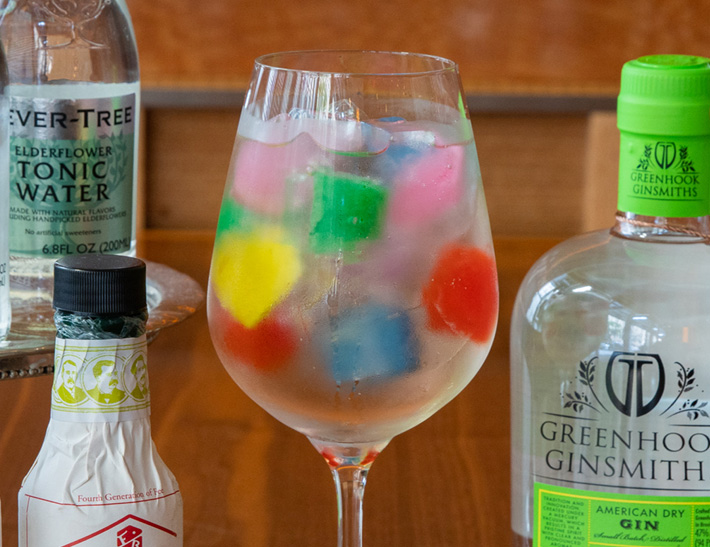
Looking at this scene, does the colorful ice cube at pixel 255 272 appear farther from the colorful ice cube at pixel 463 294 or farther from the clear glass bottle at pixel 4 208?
the clear glass bottle at pixel 4 208

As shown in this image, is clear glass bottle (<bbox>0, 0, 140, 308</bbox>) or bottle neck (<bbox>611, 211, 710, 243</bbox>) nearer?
bottle neck (<bbox>611, 211, 710, 243</bbox>)

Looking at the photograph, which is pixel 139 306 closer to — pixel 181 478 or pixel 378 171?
pixel 378 171

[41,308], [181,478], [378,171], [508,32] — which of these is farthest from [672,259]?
[508,32]

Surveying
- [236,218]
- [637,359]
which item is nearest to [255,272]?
[236,218]

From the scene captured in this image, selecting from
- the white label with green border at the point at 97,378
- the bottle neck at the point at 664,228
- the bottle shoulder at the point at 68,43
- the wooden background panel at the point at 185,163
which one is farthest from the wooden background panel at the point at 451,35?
the white label with green border at the point at 97,378

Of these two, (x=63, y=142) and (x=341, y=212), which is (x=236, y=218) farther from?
(x=63, y=142)

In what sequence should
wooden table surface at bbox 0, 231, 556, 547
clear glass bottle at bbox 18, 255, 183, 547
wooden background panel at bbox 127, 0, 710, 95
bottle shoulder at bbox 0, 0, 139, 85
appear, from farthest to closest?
wooden background panel at bbox 127, 0, 710, 95, bottle shoulder at bbox 0, 0, 139, 85, wooden table surface at bbox 0, 231, 556, 547, clear glass bottle at bbox 18, 255, 183, 547

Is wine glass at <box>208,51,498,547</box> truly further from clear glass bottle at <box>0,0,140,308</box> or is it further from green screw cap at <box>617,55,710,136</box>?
clear glass bottle at <box>0,0,140,308</box>

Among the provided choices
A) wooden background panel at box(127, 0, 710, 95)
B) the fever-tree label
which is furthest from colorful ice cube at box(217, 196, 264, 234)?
wooden background panel at box(127, 0, 710, 95)
